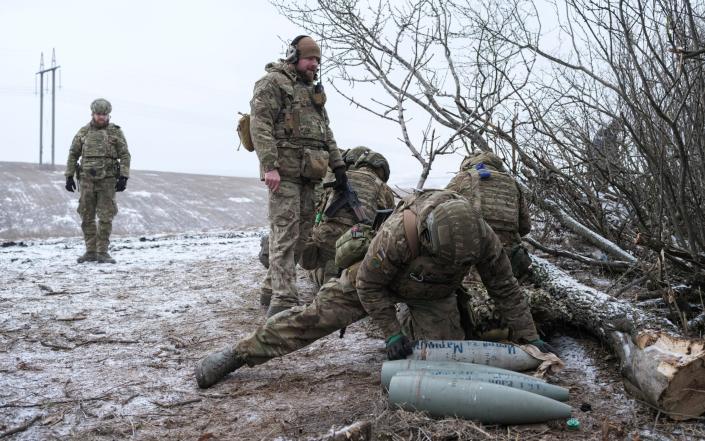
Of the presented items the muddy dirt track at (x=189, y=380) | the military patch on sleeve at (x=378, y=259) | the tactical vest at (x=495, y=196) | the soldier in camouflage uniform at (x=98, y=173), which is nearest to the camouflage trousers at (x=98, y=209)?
the soldier in camouflage uniform at (x=98, y=173)

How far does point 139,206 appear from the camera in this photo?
15.1 meters

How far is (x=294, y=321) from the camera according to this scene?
366cm

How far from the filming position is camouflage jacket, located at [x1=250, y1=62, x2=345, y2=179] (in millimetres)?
4828

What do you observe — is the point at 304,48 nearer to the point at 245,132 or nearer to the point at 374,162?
the point at 245,132

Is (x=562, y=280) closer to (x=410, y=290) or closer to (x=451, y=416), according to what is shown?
(x=410, y=290)

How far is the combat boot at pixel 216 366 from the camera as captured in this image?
11.9 feet

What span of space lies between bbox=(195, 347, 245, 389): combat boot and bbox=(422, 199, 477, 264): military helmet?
4.36 ft

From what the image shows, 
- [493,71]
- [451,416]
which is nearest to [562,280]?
[451,416]

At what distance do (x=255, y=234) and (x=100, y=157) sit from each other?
13.8ft

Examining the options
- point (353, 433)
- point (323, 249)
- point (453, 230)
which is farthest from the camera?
point (323, 249)

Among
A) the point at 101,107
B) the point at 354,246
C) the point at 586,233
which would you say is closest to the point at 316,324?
the point at 354,246

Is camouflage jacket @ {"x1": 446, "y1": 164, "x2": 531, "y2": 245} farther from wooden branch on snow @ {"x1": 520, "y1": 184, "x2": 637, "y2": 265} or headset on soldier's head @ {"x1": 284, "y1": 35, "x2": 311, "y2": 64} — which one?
headset on soldier's head @ {"x1": 284, "y1": 35, "x2": 311, "y2": 64}

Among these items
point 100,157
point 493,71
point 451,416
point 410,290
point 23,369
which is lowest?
point 23,369

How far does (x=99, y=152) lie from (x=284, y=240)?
439 cm
